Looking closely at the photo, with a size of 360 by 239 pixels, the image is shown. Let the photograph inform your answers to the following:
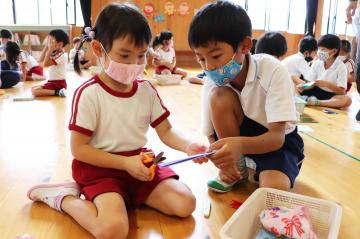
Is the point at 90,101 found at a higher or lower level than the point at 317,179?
higher

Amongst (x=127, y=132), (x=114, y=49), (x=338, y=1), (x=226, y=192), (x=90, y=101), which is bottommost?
(x=226, y=192)

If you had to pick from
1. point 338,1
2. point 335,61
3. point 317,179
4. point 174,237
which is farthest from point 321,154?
point 338,1

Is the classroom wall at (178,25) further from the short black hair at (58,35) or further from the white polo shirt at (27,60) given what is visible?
the short black hair at (58,35)

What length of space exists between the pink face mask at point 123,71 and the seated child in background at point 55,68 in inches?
87.8

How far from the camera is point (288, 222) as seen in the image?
96 centimetres

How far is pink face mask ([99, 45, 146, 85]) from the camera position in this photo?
1.09 meters

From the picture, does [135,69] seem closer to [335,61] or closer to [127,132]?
[127,132]

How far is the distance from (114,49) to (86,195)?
46cm

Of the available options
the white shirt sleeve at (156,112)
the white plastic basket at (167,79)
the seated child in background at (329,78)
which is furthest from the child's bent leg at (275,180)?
the white plastic basket at (167,79)

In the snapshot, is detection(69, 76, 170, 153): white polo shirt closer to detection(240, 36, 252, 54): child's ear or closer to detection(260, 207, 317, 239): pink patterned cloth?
detection(240, 36, 252, 54): child's ear

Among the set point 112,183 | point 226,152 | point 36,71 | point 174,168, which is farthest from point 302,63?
point 36,71

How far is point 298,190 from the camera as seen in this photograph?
1.34 metres

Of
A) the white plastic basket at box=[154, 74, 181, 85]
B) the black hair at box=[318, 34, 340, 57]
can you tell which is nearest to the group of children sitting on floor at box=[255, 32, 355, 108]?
the black hair at box=[318, 34, 340, 57]

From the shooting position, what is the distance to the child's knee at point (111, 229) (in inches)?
37.5
